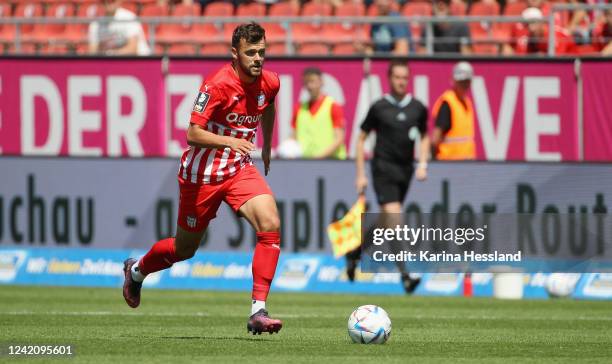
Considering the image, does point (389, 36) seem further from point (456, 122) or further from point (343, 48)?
point (456, 122)

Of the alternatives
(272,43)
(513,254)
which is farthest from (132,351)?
(272,43)

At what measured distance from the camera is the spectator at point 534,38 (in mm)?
18859

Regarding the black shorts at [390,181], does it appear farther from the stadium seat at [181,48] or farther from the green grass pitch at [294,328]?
the stadium seat at [181,48]

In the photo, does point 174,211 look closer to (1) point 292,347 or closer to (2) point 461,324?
(2) point 461,324

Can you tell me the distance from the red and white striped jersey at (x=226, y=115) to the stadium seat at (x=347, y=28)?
935 cm

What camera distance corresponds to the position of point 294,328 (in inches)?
452

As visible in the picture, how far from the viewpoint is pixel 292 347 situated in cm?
965

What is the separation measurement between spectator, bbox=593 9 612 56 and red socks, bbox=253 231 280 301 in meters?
9.71

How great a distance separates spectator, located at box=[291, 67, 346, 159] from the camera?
57.4 ft

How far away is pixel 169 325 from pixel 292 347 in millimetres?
2295

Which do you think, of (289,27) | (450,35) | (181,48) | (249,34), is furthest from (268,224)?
(181,48)

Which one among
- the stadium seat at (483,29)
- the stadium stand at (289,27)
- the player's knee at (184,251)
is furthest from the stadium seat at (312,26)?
the player's knee at (184,251)

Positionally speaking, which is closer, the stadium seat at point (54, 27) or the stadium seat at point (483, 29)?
the stadium seat at point (483, 29)

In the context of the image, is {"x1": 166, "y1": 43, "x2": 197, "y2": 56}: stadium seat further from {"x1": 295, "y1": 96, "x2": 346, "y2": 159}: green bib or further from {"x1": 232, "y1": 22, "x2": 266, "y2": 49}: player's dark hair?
{"x1": 232, "y1": 22, "x2": 266, "y2": 49}: player's dark hair
